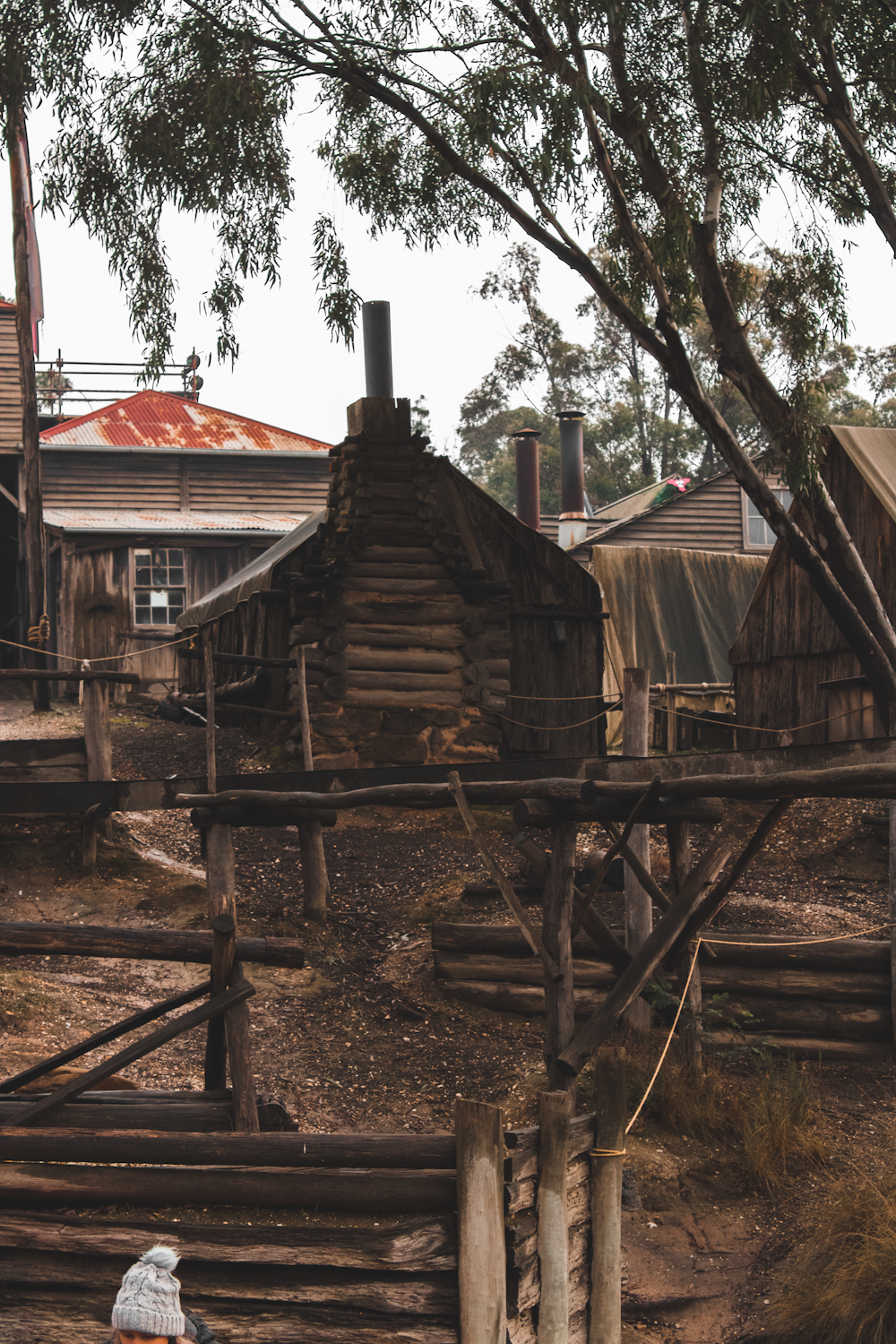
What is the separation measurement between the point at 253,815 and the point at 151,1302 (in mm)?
3118

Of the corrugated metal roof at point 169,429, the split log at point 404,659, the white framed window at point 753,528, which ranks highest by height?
the corrugated metal roof at point 169,429

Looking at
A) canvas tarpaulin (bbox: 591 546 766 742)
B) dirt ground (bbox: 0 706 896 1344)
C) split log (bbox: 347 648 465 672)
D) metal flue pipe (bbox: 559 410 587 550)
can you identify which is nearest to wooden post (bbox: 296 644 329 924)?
dirt ground (bbox: 0 706 896 1344)

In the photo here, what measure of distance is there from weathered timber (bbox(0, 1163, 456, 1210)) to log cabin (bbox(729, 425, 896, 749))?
10.1 metres

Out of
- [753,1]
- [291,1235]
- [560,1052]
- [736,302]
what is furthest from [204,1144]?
[736,302]

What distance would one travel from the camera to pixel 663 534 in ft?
85.8

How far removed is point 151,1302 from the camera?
329cm

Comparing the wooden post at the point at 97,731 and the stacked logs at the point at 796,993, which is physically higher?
the wooden post at the point at 97,731

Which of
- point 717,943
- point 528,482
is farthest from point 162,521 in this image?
point 717,943

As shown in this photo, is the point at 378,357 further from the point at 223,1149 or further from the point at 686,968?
the point at 223,1149

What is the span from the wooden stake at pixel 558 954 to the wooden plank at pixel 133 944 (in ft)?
4.94

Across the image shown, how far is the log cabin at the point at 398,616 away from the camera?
14.1m

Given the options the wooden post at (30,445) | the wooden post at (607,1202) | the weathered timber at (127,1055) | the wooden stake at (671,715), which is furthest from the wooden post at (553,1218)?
the wooden post at (30,445)

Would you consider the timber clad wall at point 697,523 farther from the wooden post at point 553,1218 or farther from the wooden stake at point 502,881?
the wooden post at point 553,1218

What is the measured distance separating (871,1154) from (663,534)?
20.0 m
